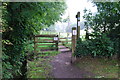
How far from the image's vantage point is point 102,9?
4258 mm

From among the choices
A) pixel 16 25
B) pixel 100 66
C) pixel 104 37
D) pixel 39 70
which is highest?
pixel 16 25

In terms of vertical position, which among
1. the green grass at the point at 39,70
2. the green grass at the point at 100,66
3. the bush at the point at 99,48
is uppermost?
the bush at the point at 99,48

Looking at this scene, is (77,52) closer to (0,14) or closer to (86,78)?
(86,78)

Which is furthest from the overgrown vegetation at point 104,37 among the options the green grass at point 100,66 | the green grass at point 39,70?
the green grass at point 39,70

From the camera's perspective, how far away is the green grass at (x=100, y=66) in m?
2.78

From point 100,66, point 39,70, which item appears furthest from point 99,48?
point 39,70

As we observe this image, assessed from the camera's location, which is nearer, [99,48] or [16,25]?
[16,25]

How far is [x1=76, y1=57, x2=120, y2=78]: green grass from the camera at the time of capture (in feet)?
9.12

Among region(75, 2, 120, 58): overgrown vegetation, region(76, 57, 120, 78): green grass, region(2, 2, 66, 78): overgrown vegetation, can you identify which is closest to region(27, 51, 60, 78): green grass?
region(2, 2, 66, 78): overgrown vegetation

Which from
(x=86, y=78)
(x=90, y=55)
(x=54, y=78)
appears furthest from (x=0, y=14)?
(x=90, y=55)

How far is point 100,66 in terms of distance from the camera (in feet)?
10.8

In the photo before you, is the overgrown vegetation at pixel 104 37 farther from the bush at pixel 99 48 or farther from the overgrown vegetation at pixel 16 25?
the overgrown vegetation at pixel 16 25

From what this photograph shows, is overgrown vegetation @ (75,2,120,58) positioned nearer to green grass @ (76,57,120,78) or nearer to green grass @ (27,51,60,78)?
green grass @ (76,57,120,78)

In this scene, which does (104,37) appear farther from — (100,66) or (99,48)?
(100,66)
